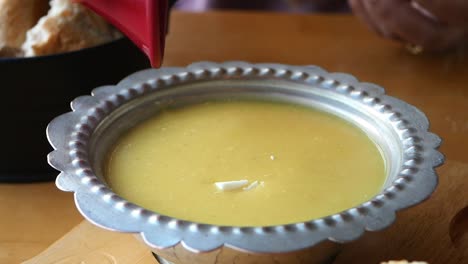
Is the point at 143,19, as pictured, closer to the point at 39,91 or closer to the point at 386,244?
the point at 39,91

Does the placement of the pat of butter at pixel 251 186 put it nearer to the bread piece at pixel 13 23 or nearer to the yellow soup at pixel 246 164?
the yellow soup at pixel 246 164

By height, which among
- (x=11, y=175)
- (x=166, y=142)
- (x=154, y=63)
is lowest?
(x=11, y=175)

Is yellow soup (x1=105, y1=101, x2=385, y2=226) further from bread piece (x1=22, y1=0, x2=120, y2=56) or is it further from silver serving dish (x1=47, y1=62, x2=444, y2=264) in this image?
bread piece (x1=22, y1=0, x2=120, y2=56)

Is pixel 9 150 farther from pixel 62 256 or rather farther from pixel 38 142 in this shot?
pixel 62 256

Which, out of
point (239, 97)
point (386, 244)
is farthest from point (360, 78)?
point (386, 244)

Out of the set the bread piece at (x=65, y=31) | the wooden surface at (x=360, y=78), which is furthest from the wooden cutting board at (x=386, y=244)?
the bread piece at (x=65, y=31)

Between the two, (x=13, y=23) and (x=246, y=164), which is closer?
(x=246, y=164)

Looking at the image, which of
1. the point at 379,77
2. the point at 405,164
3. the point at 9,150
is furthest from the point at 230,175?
the point at 379,77

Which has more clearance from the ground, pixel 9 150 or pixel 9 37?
pixel 9 37
